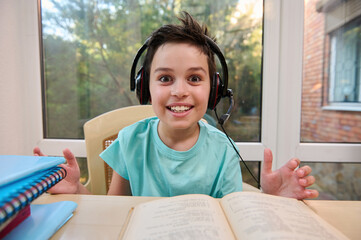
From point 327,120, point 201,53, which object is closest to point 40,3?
point 201,53

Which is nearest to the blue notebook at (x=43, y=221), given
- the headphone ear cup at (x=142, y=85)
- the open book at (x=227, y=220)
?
the open book at (x=227, y=220)

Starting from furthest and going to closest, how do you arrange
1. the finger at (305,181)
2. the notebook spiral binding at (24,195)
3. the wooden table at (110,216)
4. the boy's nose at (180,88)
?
the boy's nose at (180,88), the finger at (305,181), the wooden table at (110,216), the notebook spiral binding at (24,195)

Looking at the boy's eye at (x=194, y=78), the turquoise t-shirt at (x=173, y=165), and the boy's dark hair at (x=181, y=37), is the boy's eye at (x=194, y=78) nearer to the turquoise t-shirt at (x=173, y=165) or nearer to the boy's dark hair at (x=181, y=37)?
the boy's dark hair at (x=181, y=37)

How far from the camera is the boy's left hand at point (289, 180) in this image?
58 cm

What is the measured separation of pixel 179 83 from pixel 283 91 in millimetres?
844

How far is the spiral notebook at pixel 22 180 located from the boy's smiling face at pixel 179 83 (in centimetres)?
36

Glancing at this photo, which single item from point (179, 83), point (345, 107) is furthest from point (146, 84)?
point (345, 107)

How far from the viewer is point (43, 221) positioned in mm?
386

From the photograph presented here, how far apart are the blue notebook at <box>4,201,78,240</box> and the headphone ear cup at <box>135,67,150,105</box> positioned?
0.42m

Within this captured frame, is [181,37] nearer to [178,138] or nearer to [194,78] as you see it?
[194,78]

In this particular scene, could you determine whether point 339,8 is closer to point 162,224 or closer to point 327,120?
point 327,120

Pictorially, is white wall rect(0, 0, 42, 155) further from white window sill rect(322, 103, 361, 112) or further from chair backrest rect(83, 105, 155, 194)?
white window sill rect(322, 103, 361, 112)

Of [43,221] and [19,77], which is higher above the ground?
[19,77]

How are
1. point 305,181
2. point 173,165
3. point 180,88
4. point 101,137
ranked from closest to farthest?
point 305,181 < point 180,88 < point 173,165 < point 101,137
